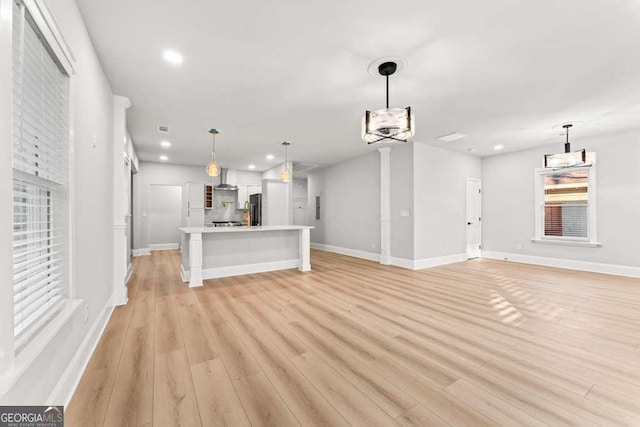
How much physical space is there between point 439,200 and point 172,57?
5774 millimetres

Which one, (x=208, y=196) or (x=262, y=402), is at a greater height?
(x=208, y=196)

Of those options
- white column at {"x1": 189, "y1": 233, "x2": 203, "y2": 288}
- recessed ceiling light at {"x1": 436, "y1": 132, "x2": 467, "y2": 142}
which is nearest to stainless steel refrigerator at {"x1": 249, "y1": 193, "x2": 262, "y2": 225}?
white column at {"x1": 189, "y1": 233, "x2": 203, "y2": 288}

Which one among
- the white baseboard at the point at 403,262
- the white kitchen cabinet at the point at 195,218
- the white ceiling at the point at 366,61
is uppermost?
the white ceiling at the point at 366,61

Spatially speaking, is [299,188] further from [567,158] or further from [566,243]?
[566,243]

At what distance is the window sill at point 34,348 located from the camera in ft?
3.57

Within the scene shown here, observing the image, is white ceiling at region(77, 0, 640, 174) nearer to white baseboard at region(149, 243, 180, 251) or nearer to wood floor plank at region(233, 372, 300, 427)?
A: wood floor plank at region(233, 372, 300, 427)

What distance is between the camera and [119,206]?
357cm

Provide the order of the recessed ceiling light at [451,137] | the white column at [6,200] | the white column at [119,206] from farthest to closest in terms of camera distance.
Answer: the recessed ceiling light at [451,137] → the white column at [119,206] → the white column at [6,200]

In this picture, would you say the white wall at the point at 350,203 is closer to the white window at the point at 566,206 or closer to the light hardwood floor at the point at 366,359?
the light hardwood floor at the point at 366,359

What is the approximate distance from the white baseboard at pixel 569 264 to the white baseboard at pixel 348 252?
312 cm

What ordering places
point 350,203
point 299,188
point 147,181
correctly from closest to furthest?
point 350,203 → point 147,181 → point 299,188

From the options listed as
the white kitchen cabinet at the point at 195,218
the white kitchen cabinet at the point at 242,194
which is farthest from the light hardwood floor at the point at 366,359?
the white kitchen cabinet at the point at 242,194

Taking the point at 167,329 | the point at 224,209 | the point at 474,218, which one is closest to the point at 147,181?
the point at 224,209
